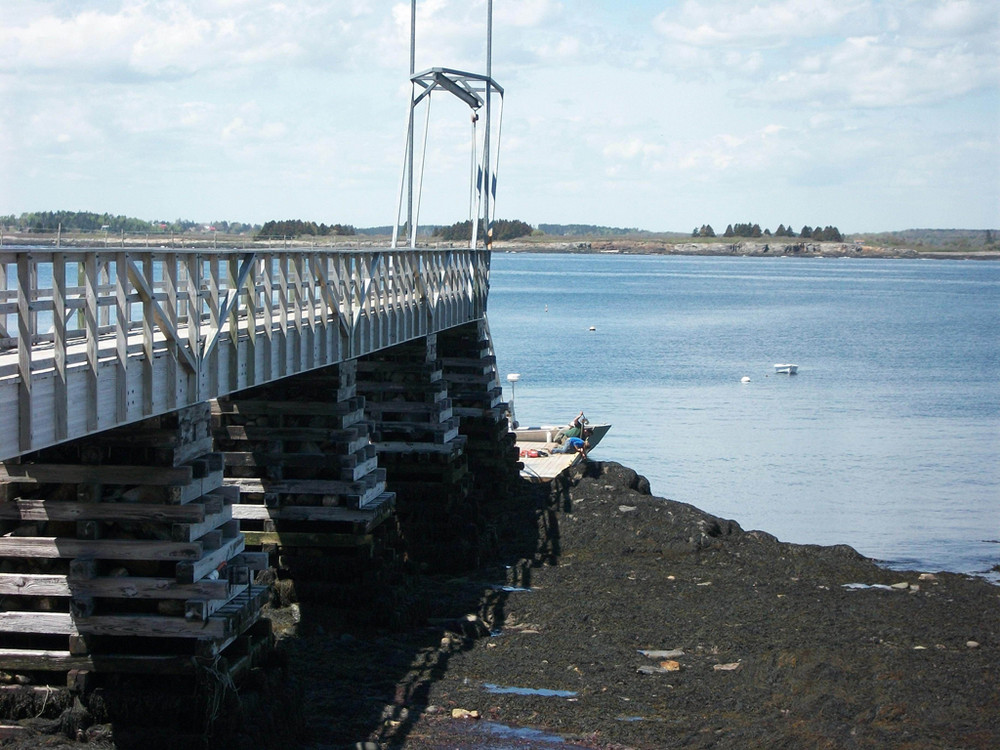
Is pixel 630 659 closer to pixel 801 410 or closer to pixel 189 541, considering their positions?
pixel 189 541

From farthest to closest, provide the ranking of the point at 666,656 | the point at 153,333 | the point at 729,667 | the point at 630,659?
1. the point at 666,656
2. the point at 630,659
3. the point at 729,667
4. the point at 153,333

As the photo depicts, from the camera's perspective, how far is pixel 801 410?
53.5 m

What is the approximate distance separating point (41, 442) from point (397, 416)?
14.6 meters

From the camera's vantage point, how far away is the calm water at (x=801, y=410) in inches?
1247

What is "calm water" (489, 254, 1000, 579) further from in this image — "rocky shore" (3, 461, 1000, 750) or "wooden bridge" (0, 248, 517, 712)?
"wooden bridge" (0, 248, 517, 712)

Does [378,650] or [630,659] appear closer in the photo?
[378,650]

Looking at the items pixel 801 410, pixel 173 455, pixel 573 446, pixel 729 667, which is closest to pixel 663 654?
pixel 729 667

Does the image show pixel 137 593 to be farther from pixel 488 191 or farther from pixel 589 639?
pixel 488 191

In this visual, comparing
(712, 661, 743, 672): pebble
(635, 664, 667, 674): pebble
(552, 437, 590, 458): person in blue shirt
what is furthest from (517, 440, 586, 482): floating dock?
(635, 664, 667, 674): pebble

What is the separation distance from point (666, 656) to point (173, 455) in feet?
23.6

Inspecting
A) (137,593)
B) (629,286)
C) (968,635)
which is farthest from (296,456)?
(629,286)

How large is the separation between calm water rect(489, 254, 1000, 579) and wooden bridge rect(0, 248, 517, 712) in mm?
12642

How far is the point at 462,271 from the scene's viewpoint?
28094mm

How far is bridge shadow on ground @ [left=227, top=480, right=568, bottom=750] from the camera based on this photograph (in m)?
13.3
